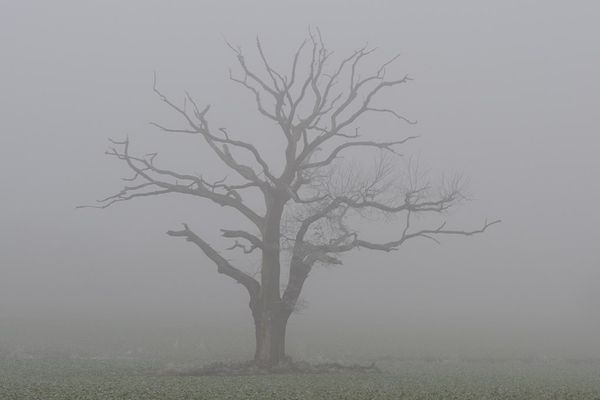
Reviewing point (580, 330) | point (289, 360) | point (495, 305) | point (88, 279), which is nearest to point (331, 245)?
point (289, 360)

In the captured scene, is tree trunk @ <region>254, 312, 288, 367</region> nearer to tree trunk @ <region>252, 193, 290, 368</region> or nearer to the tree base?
tree trunk @ <region>252, 193, 290, 368</region>

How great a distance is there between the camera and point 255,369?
28203mm

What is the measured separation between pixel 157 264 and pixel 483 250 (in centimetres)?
8000

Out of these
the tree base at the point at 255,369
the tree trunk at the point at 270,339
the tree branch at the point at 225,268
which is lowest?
the tree base at the point at 255,369

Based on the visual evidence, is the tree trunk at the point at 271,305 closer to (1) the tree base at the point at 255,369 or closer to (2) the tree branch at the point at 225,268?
(2) the tree branch at the point at 225,268

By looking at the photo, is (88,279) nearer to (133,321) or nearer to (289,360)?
(133,321)

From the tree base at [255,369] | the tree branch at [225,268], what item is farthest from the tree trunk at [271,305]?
the tree base at [255,369]

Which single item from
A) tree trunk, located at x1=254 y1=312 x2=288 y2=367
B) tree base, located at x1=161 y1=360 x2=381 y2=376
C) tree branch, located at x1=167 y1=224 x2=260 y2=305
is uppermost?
tree branch, located at x1=167 y1=224 x2=260 y2=305

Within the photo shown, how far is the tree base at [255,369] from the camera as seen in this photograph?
26539 millimetres

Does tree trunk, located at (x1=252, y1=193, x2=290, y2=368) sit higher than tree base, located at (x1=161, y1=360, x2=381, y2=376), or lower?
higher

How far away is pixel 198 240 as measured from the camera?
98.8ft

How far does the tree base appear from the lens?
87.1ft

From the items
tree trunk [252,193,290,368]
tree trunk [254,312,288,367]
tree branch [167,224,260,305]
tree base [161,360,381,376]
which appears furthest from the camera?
tree branch [167,224,260,305]

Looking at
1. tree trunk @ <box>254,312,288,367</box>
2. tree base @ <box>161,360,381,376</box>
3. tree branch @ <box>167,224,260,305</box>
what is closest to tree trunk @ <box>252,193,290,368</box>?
tree trunk @ <box>254,312,288,367</box>
